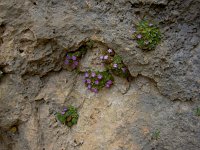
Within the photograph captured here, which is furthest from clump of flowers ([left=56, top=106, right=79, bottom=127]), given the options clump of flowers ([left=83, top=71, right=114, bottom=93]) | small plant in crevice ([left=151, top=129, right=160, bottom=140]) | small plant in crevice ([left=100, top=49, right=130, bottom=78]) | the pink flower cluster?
small plant in crevice ([left=151, top=129, right=160, bottom=140])

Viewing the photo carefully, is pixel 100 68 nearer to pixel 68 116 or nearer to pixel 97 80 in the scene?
pixel 97 80

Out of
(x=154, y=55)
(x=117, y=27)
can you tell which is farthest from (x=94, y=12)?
(x=154, y=55)

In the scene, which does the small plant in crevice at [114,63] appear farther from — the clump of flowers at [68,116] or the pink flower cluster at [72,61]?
the clump of flowers at [68,116]

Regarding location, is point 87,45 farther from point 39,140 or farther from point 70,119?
point 39,140

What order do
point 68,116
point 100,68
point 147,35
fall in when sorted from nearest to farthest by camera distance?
point 147,35 < point 100,68 < point 68,116

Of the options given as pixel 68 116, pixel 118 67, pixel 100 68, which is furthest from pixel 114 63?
pixel 68 116

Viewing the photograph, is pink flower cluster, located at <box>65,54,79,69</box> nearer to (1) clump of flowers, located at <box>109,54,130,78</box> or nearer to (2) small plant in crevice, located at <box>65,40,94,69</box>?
(2) small plant in crevice, located at <box>65,40,94,69</box>
